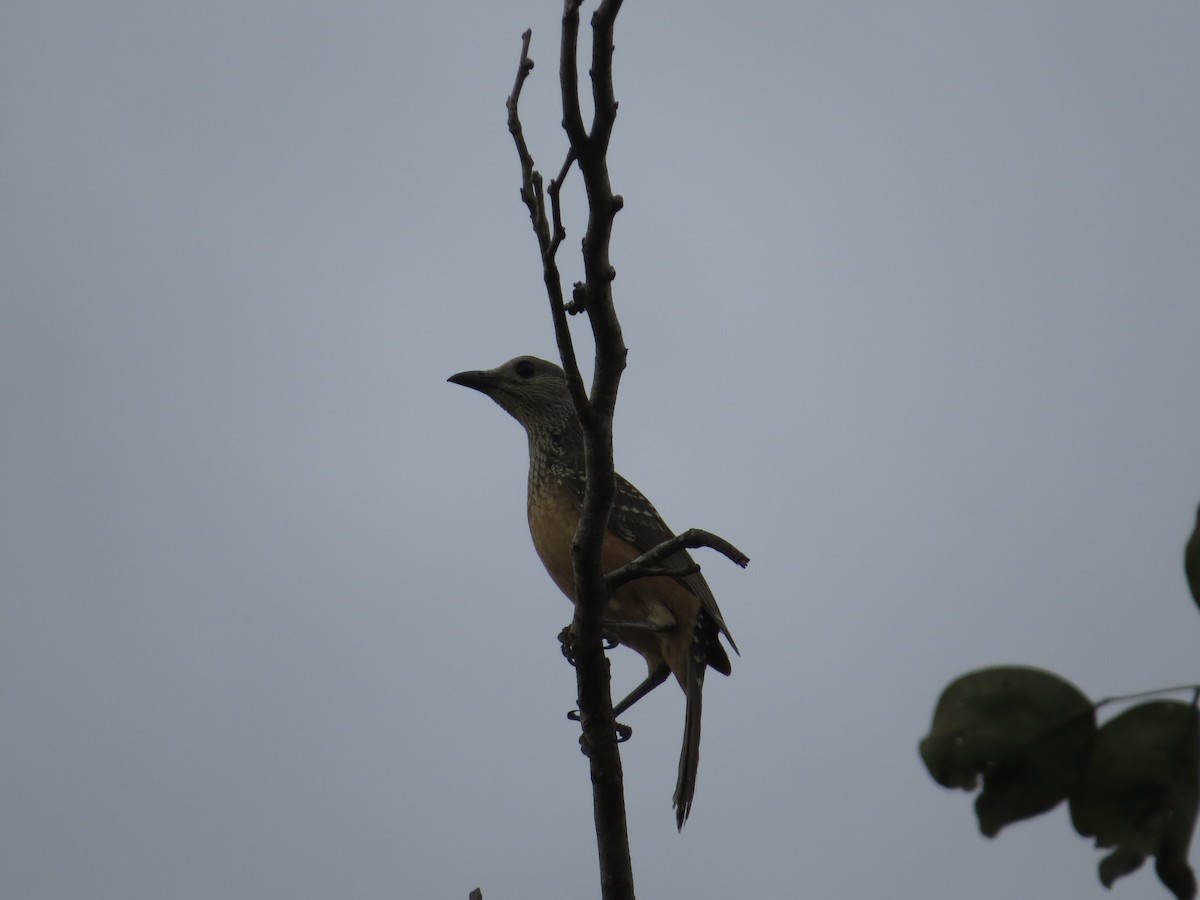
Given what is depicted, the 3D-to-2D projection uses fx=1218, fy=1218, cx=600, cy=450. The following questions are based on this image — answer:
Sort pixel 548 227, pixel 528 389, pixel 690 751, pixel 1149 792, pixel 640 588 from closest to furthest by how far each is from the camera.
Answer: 1. pixel 1149 792
2. pixel 548 227
3. pixel 690 751
4. pixel 640 588
5. pixel 528 389

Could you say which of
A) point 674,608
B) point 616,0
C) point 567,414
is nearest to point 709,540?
point 616,0

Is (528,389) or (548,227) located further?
(528,389)

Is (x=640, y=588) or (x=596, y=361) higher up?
(x=596, y=361)

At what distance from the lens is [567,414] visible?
25.9 feet

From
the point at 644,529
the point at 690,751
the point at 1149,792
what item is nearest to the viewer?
the point at 1149,792

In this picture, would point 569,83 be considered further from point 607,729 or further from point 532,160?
point 607,729

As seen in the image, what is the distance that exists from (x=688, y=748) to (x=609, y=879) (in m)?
1.50

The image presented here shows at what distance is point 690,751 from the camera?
5.72 meters

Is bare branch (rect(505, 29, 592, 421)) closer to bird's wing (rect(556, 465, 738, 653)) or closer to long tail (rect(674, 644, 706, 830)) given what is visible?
long tail (rect(674, 644, 706, 830))

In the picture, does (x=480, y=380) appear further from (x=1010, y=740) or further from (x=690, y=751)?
(x=1010, y=740)

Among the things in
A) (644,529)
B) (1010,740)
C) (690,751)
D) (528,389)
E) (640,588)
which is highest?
(528,389)

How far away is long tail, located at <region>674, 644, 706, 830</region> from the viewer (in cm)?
554

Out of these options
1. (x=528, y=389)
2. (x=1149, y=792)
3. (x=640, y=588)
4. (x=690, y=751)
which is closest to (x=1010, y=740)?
(x=1149, y=792)

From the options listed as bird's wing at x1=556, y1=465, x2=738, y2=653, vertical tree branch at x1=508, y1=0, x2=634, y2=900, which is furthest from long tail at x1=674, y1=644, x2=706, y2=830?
vertical tree branch at x1=508, y1=0, x2=634, y2=900
